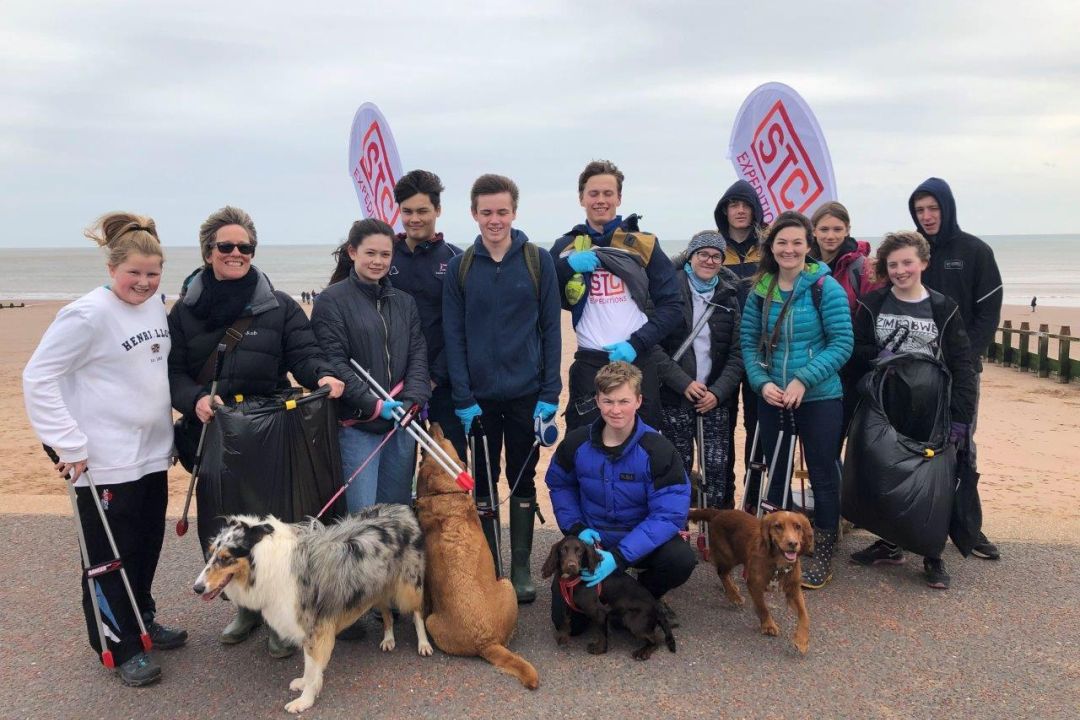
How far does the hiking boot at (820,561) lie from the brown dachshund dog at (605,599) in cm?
125

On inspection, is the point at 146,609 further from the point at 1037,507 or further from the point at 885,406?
the point at 1037,507

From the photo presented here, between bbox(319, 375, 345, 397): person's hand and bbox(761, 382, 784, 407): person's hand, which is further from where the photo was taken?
bbox(761, 382, 784, 407): person's hand

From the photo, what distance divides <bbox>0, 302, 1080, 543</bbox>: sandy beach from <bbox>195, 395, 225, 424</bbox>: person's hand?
35 cm

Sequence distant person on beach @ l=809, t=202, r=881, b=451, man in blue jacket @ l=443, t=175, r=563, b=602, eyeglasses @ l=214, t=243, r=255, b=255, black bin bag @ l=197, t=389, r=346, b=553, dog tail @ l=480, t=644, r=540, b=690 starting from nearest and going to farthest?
dog tail @ l=480, t=644, r=540, b=690 → black bin bag @ l=197, t=389, r=346, b=553 → eyeglasses @ l=214, t=243, r=255, b=255 → man in blue jacket @ l=443, t=175, r=563, b=602 → distant person on beach @ l=809, t=202, r=881, b=451

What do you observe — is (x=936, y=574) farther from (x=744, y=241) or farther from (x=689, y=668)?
(x=744, y=241)

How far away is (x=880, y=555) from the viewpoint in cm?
506

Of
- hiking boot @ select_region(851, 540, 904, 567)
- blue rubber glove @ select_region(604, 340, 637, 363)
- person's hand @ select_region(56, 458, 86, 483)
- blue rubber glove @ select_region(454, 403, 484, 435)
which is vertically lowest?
hiking boot @ select_region(851, 540, 904, 567)

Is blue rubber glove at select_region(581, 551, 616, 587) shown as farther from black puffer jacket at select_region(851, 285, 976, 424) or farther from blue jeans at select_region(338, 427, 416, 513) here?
black puffer jacket at select_region(851, 285, 976, 424)

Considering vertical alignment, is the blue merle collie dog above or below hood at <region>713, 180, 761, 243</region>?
below

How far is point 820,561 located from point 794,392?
1.15 metres

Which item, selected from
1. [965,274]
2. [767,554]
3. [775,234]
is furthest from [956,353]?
[767,554]

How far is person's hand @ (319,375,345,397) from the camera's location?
4027 mm

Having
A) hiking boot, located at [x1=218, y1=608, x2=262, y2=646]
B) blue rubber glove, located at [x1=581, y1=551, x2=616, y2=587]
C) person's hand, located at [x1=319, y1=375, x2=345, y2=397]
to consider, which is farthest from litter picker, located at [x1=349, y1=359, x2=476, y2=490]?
hiking boot, located at [x1=218, y1=608, x2=262, y2=646]

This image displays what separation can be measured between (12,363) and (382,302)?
17973 mm
